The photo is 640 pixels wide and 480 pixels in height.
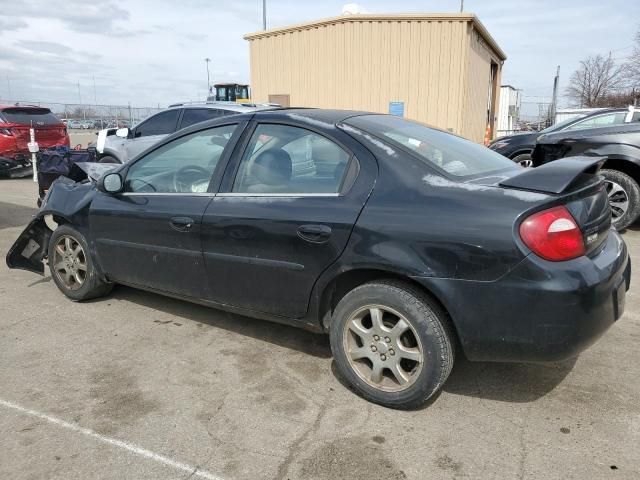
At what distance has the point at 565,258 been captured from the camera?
2.38 metres

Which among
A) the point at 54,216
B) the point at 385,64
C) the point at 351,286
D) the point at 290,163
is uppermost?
the point at 385,64

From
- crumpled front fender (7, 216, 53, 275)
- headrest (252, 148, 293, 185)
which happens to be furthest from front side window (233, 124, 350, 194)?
crumpled front fender (7, 216, 53, 275)

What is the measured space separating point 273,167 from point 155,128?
19.9ft

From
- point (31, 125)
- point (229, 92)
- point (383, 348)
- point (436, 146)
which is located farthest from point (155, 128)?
point (229, 92)

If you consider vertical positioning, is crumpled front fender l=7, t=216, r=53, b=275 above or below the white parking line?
above

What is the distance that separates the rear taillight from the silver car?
568 centimetres

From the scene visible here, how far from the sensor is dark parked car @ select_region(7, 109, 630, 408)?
2406 mm

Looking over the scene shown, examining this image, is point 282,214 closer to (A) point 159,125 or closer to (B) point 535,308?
(B) point 535,308

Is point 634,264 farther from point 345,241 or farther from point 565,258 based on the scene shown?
point 345,241

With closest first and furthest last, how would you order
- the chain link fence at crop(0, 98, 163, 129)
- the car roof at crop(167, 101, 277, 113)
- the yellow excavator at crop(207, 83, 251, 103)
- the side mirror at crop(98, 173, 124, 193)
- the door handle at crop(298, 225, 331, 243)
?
the door handle at crop(298, 225, 331, 243) < the side mirror at crop(98, 173, 124, 193) < the car roof at crop(167, 101, 277, 113) < the yellow excavator at crop(207, 83, 251, 103) < the chain link fence at crop(0, 98, 163, 129)

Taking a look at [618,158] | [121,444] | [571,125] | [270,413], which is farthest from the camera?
[571,125]

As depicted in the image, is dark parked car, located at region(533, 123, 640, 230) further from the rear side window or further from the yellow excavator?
the yellow excavator

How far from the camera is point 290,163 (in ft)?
10.5

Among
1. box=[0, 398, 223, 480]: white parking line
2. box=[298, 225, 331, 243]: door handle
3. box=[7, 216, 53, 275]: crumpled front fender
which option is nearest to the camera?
box=[0, 398, 223, 480]: white parking line
